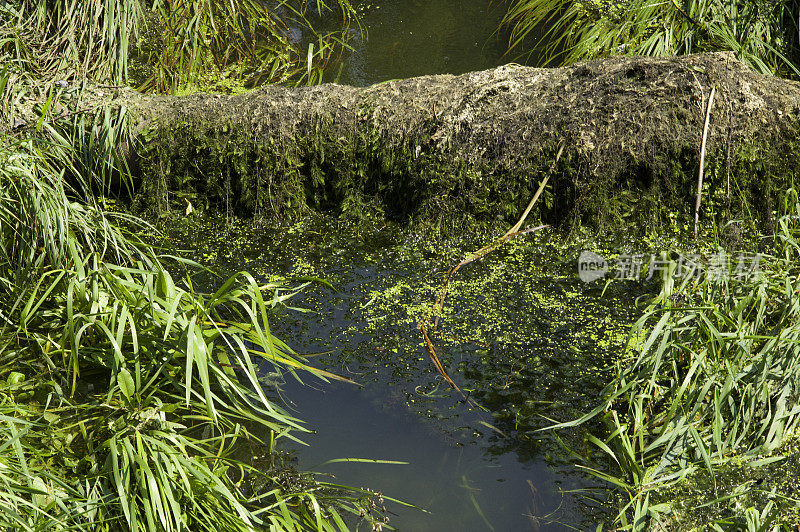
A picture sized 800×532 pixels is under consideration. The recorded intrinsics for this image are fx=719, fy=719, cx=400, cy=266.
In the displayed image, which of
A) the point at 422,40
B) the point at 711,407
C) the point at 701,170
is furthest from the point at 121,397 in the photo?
the point at 422,40

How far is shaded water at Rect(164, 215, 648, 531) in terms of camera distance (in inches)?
71.4

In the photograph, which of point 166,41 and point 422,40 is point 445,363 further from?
point 166,41

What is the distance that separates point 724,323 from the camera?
1903 millimetres

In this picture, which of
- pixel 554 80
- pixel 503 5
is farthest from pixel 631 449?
pixel 503 5

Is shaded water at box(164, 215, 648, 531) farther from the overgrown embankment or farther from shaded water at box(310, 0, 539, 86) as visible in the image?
shaded water at box(310, 0, 539, 86)

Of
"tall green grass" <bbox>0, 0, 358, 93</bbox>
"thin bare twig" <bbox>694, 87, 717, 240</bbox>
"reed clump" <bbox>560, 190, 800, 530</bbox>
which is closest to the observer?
"reed clump" <bbox>560, 190, 800, 530</bbox>

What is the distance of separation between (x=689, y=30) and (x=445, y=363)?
6.62 ft

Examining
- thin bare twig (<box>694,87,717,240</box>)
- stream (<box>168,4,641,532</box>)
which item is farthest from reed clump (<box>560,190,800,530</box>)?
thin bare twig (<box>694,87,717,240</box>)

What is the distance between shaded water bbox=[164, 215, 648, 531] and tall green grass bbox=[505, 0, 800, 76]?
1165 mm

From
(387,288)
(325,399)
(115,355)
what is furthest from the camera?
(387,288)

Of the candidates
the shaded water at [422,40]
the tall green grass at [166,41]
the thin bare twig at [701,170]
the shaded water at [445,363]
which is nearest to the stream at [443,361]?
the shaded water at [445,363]

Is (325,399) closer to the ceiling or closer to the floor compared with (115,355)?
closer to the floor

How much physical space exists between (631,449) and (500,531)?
382mm

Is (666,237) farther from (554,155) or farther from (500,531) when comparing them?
(500,531)
